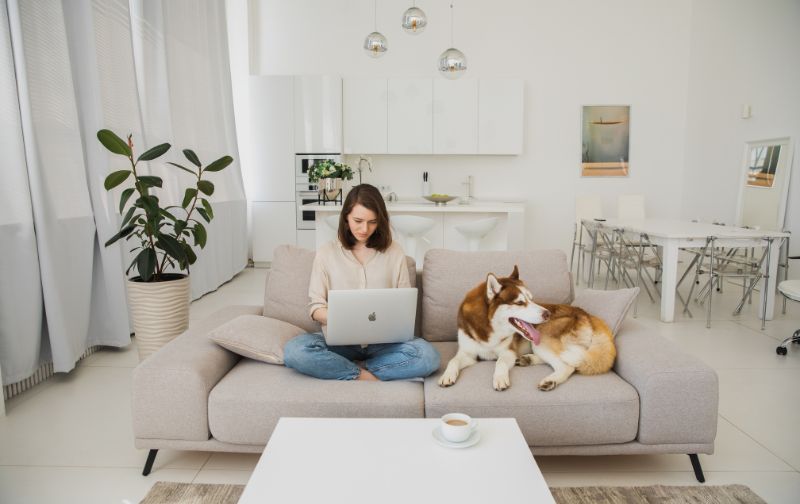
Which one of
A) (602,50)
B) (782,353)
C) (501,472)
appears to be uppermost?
(602,50)

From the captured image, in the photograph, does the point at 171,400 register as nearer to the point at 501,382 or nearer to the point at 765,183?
the point at 501,382

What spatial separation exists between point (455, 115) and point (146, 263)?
15.4 ft

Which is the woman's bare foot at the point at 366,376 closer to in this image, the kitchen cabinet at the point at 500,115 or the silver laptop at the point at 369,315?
the silver laptop at the point at 369,315

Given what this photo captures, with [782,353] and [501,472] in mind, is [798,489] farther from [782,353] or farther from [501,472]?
[782,353]

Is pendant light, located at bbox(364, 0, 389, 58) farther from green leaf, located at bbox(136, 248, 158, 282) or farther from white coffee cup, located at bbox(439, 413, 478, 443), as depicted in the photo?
white coffee cup, located at bbox(439, 413, 478, 443)

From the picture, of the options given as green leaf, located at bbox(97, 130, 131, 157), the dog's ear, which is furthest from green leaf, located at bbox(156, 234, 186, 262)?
the dog's ear

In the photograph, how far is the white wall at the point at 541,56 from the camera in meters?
6.79

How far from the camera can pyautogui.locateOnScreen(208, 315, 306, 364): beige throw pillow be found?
2.14m

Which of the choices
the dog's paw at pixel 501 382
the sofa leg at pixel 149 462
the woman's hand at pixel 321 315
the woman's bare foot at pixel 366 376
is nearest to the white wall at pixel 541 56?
the woman's hand at pixel 321 315

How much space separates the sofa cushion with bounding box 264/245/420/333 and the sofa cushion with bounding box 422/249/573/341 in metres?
0.10

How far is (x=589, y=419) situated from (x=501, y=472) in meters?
0.71

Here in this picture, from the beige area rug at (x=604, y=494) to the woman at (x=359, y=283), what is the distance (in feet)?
1.69

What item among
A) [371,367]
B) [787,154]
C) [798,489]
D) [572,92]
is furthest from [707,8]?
[371,367]

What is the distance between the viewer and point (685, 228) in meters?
4.77
